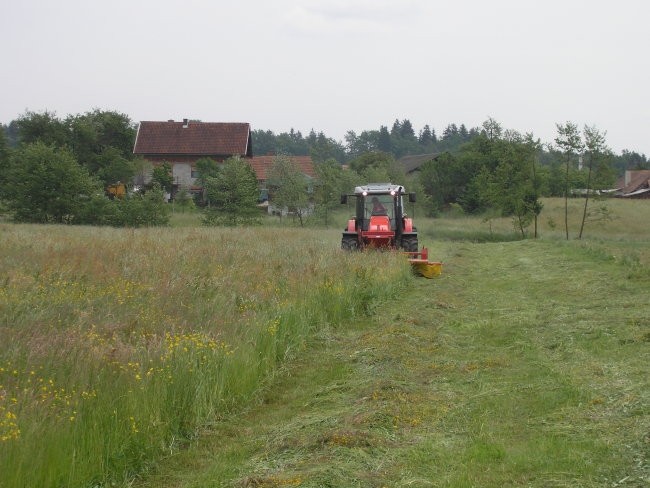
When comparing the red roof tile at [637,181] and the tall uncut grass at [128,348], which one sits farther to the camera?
the red roof tile at [637,181]

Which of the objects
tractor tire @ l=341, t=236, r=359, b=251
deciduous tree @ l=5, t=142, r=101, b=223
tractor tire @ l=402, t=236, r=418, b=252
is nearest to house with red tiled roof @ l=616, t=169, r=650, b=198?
deciduous tree @ l=5, t=142, r=101, b=223

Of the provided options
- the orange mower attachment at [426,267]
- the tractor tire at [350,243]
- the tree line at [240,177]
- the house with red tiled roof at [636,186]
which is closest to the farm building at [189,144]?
the tree line at [240,177]

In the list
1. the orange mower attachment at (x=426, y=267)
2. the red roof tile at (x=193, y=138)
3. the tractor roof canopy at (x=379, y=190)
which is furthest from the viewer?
the red roof tile at (x=193, y=138)

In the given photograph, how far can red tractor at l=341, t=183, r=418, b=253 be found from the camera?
1905cm

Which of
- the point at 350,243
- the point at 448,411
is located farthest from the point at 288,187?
the point at 448,411

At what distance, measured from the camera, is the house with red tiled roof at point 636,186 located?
76.4m

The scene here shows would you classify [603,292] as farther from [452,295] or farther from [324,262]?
[324,262]

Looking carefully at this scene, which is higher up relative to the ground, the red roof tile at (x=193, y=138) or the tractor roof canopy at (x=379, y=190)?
the red roof tile at (x=193, y=138)

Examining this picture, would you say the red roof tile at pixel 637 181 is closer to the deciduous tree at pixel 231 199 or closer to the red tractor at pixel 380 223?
the deciduous tree at pixel 231 199

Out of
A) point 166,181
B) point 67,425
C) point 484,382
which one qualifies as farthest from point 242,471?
point 166,181

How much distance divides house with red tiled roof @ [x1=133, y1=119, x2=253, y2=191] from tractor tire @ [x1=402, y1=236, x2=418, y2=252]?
44.3 metres

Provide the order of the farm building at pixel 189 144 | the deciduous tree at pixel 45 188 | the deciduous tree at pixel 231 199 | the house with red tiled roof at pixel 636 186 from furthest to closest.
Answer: the house with red tiled roof at pixel 636 186 → the farm building at pixel 189 144 → the deciduous tree at pixel 231 199 → the deciduous tree at pixel 45 188

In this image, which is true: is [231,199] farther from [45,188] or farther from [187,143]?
[187,143]

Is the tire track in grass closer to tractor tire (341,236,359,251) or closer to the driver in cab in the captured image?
tractor tire (341,236,359,251)
